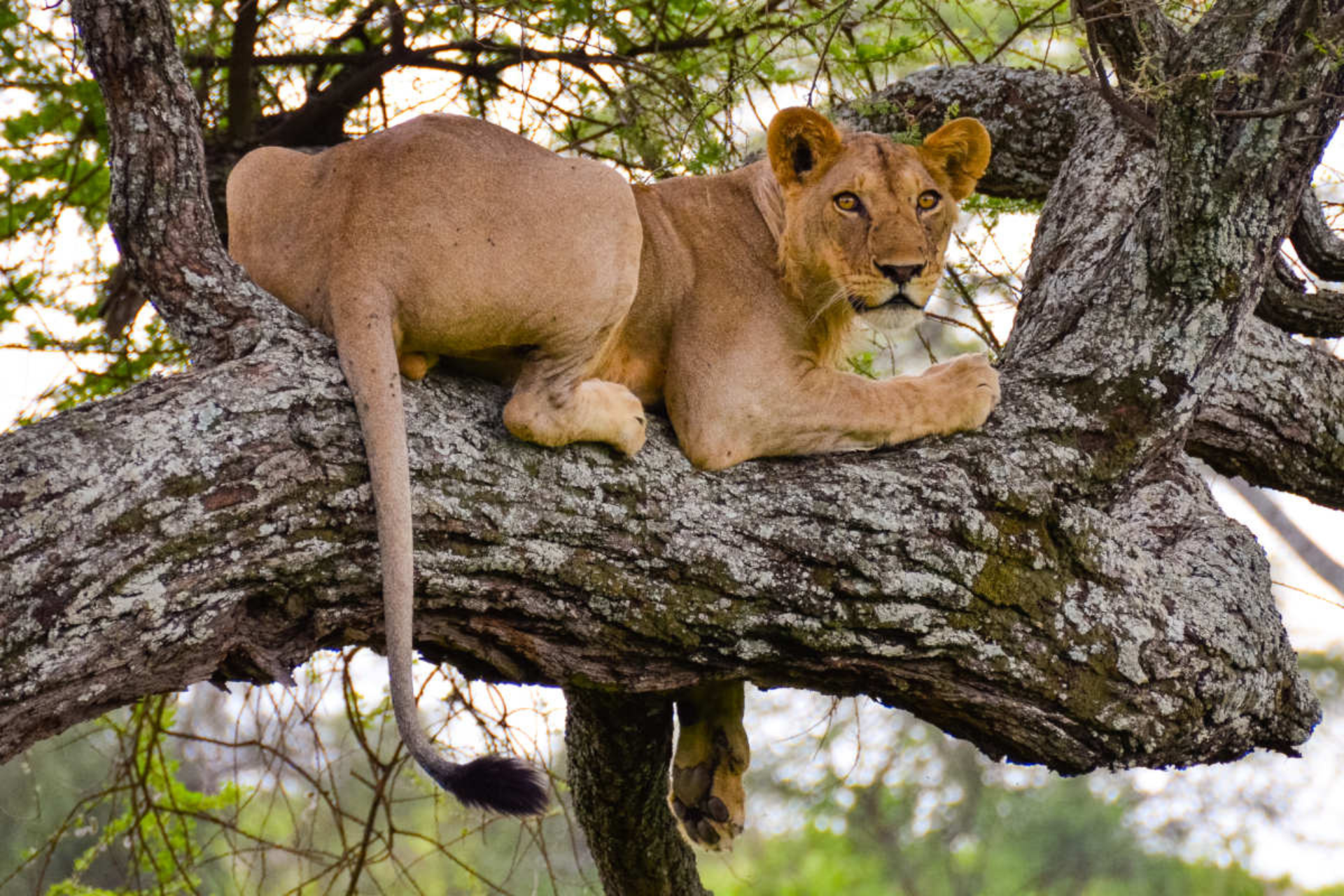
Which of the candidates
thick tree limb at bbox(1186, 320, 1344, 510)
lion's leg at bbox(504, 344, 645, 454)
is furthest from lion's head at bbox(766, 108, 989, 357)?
thick tree limb at bbox(1186, 320, 1344, 510)

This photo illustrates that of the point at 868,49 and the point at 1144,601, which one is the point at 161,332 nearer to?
the point at 868,49

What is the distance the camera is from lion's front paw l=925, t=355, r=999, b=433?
3506 mm

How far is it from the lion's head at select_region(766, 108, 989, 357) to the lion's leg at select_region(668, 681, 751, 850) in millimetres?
1078

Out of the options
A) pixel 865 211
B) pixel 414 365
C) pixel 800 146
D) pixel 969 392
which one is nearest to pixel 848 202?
pixel 865 211

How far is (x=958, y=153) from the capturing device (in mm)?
3848

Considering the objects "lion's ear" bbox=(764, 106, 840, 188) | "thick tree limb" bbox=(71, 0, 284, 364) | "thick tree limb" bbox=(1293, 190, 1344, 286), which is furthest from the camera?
"thick tree limb" bbox=(1293, 190, 1344, 286)

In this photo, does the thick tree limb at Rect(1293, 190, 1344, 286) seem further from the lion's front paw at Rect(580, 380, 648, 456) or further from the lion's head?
the lion's front paw at Rect(580, 380, 648, 456)

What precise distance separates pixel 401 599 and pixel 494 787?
0.38 metres

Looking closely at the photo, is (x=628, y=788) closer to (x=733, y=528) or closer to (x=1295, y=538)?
(x=733, y=528)

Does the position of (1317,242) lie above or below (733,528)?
above

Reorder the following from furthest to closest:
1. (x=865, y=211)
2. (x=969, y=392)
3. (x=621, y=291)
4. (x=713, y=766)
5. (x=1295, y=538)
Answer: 1. (x=1295, y=538)
2. (x=713, y=766)
3. (x=865, y=211)
4. (x=969, y=392)
5. (x=621, y=291)

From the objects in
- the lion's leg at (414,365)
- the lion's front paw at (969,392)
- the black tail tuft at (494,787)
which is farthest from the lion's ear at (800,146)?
the black tail tuft at (494,787)

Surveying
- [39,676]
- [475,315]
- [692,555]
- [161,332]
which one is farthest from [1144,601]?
[161,332]

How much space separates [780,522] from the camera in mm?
3061
